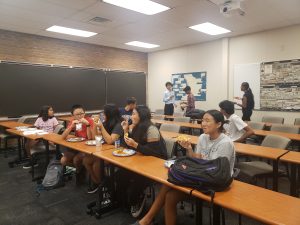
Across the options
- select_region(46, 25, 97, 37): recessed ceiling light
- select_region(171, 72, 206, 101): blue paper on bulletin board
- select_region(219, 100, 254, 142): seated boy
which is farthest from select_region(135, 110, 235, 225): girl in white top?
select_region(171, 72, 206, 101): blue paper on bulletin board

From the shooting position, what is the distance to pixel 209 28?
5.77 meters

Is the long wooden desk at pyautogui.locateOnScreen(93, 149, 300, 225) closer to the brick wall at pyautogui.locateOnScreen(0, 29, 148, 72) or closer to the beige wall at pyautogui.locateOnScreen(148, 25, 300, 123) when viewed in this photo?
the beige wall at pyautogui.locateOnScreen(148, 25, 300, 123)

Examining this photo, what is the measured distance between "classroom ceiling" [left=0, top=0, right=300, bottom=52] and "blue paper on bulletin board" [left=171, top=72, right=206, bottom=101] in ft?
4.54

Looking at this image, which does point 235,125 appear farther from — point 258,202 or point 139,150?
point 258,202

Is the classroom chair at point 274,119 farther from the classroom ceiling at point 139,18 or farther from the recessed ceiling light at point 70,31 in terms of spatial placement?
the recessed ceiling light at point 70,31

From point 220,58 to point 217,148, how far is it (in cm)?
540

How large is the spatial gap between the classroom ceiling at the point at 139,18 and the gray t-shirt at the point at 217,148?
2.75 m

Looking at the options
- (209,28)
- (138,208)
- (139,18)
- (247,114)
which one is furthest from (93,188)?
(209,28)

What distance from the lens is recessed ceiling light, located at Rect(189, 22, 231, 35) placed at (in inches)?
217

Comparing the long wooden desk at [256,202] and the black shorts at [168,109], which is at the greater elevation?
the black shorts at [168,109]

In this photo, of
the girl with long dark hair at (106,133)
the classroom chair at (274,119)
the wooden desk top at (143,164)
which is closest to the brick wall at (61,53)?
the girl with long dark hair at (106,133)

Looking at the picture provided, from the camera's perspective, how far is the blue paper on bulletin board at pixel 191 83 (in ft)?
24.5

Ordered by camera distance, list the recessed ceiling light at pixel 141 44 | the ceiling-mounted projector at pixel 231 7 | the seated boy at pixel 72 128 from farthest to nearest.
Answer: the recessed ceiling light at pixel 141 44 → the ceiling-mounted projector at pixel 231 7 → the seated boy at pixel 72 128

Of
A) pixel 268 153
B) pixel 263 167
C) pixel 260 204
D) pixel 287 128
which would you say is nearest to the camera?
pixel 260 204
